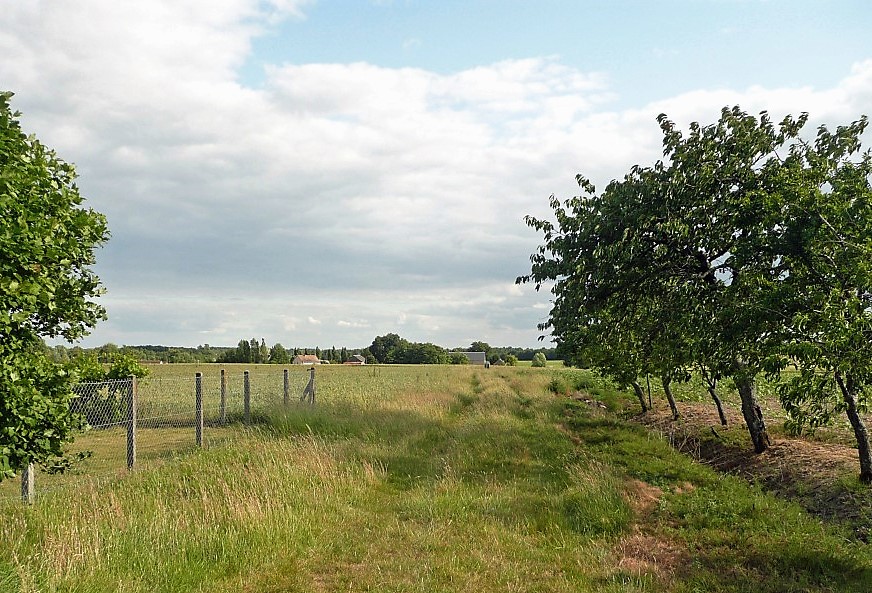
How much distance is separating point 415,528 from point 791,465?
25.4 feet

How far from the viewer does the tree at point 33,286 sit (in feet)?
17.1

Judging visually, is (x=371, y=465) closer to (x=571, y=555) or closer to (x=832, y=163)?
(x=571, y=555)

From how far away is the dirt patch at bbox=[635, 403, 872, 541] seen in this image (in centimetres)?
877

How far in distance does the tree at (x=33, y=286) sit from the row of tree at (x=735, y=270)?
826cm

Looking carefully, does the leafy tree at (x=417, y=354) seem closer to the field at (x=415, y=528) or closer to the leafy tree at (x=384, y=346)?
the leafy tree at (x=384, y=346)

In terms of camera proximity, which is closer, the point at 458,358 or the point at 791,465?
the point at 791,465

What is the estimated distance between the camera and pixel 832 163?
1005 cm

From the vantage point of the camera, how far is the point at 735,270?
10.9m

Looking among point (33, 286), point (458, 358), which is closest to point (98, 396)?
point (33, 286)

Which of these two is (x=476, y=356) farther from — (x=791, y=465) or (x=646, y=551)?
(x=646, y=551)

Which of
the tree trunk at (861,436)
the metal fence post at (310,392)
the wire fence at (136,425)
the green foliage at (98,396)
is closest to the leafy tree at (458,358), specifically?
the metal fence post at (310,392)

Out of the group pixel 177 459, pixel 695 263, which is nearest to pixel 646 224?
pixel 695 263

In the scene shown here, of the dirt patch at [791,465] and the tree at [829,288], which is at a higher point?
the tree at [829,288]

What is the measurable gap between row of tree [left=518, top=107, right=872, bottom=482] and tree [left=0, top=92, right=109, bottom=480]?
826 cm
